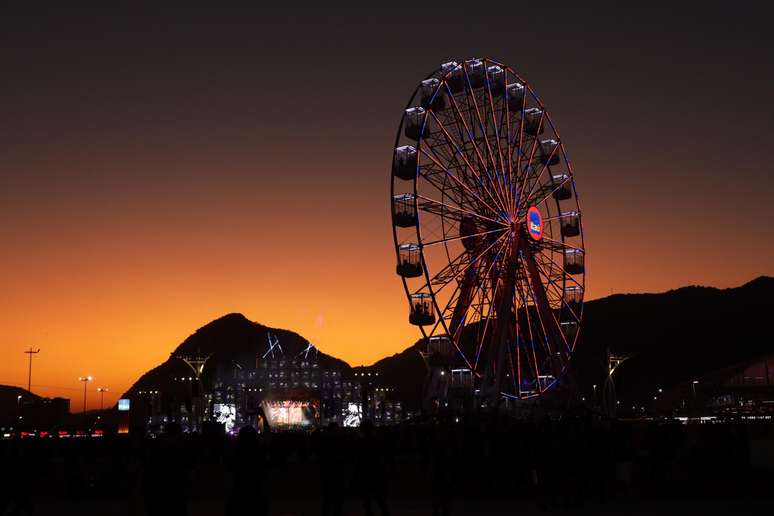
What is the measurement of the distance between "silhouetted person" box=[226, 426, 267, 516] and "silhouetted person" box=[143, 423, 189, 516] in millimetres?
805

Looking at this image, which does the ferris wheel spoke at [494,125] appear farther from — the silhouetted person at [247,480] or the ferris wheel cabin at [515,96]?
the silhouetted person at [247,480]

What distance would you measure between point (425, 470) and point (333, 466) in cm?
1258

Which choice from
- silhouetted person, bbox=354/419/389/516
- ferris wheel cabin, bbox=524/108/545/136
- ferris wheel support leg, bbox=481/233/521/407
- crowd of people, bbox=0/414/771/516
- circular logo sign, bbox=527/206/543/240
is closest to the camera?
crowd of people, bbox=0/414/771/516

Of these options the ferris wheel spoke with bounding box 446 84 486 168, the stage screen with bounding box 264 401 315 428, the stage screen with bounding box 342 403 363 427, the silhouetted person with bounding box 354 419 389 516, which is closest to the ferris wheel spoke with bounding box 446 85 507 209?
the ferris wheel spoke with bounding box 446 84 486 168

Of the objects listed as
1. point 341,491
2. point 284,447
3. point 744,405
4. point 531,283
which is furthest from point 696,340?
point 341,491

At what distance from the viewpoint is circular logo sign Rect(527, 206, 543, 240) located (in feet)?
149

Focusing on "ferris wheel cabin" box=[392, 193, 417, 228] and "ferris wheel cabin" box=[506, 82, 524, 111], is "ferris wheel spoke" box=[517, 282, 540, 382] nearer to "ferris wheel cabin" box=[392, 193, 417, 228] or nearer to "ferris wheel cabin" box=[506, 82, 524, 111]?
"ferris wheel cabin" box=[392, 193, 417, 228]

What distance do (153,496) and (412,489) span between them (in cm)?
1388

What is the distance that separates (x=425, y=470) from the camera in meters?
25.2

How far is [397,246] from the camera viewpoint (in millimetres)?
41781

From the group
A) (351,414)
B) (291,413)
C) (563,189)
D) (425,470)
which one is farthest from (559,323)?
(351,414)

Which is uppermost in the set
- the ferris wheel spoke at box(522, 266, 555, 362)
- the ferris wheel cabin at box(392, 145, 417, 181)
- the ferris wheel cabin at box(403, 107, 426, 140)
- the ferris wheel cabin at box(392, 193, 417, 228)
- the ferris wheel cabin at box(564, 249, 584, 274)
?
the ferris wheel cabin at box(403, 107, 426, 140)

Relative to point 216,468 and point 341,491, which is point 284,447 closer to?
point 216,468

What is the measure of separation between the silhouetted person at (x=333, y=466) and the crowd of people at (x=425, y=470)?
15mm
